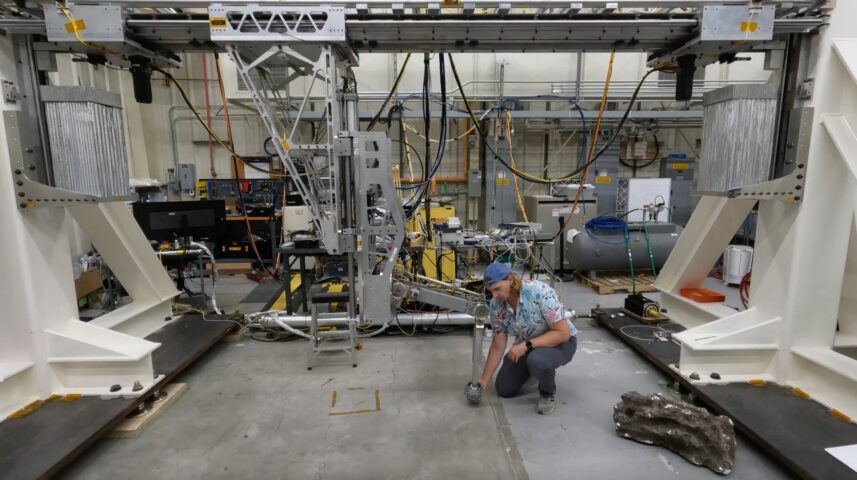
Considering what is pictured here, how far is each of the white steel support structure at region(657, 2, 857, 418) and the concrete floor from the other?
543mm

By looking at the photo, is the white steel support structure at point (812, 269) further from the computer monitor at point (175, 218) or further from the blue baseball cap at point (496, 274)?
the computer monitor at point (175, 218)

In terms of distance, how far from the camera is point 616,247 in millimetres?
5000

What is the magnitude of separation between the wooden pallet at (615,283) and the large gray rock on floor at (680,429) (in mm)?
2733

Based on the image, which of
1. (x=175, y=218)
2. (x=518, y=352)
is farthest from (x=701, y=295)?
(x=175, y=218)

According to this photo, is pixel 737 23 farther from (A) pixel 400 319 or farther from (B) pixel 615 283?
(B) pixel 615 283

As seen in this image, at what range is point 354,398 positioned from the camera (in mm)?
2652

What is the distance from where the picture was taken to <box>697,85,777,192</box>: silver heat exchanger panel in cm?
235

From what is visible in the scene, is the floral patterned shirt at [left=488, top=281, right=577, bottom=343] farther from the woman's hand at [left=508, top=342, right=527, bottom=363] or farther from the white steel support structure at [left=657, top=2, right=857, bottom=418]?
the white steel support structure at [left=657, top=2, right=857, bottom=418]

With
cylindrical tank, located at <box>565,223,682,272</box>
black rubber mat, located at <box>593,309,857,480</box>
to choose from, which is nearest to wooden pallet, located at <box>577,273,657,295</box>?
cylindrical tank, located at <box>565,223,682,272</box>

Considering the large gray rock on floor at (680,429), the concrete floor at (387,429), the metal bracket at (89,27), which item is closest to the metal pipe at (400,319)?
the concrete floor at (387,429)

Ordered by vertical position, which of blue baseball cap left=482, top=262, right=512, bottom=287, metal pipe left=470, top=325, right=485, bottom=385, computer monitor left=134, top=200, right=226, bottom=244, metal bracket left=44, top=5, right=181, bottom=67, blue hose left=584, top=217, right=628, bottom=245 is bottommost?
metal pipe left=470, top=325, right=485, bottom=385

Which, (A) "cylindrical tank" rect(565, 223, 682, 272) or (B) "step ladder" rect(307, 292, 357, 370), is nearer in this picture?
(B) "step ladder" rect(307, 292, 357, 370)

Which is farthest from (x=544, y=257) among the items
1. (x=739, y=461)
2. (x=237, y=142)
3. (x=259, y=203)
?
(x=237, y=142)

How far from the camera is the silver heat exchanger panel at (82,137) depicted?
2248mm
